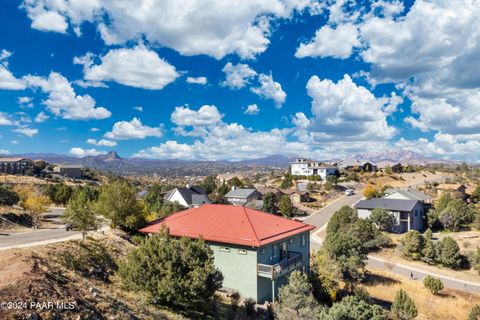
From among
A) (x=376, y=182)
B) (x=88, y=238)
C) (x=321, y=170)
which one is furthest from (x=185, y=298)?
(x=321, y=170)

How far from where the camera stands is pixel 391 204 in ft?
219

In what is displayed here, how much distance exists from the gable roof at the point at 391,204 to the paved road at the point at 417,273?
653 inches

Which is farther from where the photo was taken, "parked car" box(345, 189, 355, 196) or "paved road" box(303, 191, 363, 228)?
"parked car" box(345, 189, 355, 196)

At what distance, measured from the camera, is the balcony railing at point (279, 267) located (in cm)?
2352

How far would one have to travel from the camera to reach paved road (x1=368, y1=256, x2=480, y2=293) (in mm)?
39406

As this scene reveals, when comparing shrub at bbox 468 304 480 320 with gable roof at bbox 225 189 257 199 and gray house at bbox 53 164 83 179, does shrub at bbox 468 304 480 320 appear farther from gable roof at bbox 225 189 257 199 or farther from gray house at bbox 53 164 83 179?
gray house at bbox 53 164 83 179

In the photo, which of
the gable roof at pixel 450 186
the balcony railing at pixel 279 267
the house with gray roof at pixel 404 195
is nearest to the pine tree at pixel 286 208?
the house with gray roof at pixel 404 195

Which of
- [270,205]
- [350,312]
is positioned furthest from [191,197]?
[350,312]

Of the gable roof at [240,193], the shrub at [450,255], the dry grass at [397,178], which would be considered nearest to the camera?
the shrub at [450,255]

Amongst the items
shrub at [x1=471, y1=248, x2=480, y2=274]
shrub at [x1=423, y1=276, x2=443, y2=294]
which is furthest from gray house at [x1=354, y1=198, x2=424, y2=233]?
shrub at [x1=423, y1=276, x2=443, y2=294]

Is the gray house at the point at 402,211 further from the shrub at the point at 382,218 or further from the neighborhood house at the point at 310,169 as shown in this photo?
the neighborhood house at the point at 310,169

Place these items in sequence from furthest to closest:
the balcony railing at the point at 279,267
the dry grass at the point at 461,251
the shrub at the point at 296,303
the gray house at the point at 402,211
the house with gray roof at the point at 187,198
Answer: the house with gray roof at the point at 187,198 < the gray house at the point at 402,211 < the dry grass at the point at 461,251 < the balcony railing at the point at 279,267 < the shrub at the point at 296,303

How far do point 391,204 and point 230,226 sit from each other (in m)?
49.7

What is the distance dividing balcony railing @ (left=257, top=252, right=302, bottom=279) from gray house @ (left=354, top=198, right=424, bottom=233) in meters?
43.2
